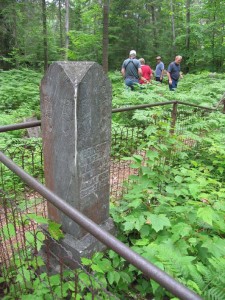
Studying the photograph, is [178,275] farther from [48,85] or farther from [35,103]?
[35,103]

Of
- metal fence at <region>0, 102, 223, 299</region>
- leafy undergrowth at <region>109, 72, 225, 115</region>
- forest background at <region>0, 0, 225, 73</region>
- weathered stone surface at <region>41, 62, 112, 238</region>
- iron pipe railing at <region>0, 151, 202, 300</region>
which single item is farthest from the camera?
forest background at <region>0, 0, 225, 73</region>

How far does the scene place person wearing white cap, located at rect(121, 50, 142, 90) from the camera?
8883 millimetres

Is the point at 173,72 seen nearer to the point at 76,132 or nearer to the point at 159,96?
the point at 159,96

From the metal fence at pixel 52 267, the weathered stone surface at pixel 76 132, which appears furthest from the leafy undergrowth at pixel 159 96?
the weathered stone surface at pixel 76 132

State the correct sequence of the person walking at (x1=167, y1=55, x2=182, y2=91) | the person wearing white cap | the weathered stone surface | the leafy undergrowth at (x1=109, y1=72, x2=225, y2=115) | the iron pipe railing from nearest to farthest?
the iron pipe railing, the weathered stone surface, the leafy undergrowth at (x1=109, y1=72, x2=225, y2=115), the person wearing white cap, the person walking at (x1=167, y1=55, x2=182, y2=91)

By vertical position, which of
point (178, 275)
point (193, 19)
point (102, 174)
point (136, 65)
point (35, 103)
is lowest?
point (35, 103)

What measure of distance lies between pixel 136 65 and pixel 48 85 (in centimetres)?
719

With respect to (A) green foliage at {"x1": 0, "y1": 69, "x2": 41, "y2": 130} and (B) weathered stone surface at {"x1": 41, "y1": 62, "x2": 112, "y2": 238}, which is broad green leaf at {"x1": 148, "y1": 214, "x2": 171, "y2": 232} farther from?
(A) green foliage at {"x1": 0, "y1": 69, "x2": 41, "y2": 130}

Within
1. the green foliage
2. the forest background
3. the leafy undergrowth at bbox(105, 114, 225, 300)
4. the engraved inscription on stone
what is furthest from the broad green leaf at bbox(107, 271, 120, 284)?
the forest background

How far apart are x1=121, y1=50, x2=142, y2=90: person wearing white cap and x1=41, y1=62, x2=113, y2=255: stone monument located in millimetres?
6912

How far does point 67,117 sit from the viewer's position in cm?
213

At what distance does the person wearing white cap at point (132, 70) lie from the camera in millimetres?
8883

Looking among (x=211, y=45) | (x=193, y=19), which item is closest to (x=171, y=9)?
(x=193, y=19)

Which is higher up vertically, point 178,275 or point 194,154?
point 178,275
